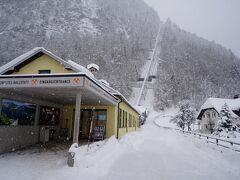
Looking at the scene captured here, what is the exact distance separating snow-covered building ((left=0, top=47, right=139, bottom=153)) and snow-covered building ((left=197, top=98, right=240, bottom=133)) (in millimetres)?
26545

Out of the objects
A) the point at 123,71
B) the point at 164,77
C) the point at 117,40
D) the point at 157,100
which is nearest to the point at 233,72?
the point at 164,77

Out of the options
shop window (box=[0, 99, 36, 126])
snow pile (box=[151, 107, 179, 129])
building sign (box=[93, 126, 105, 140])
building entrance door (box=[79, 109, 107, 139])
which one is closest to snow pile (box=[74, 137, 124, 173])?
building sign (box=[93, 126, 105, 140])

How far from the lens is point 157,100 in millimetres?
89625

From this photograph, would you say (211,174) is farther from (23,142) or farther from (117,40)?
(117,40)

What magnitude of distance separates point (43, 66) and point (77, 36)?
363 ft

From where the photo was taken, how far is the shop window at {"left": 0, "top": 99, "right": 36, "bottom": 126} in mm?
12188

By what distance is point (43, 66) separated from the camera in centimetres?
1535

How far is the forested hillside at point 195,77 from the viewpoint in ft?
303

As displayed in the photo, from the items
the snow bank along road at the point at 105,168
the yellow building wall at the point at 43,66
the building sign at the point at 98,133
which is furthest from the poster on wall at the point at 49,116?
the snow bank along road at the point at 105,168

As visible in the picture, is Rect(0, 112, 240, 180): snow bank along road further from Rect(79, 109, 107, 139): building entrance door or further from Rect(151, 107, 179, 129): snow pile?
Rect(151, 107, 179, 129): snow pile

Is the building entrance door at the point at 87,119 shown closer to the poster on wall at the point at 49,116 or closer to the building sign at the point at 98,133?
the building sign at the point at 98,133

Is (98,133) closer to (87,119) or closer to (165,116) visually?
(87,119)

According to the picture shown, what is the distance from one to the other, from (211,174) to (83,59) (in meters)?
93.3

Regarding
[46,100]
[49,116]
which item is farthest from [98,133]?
[46,100]
